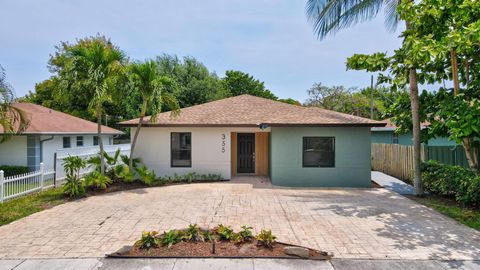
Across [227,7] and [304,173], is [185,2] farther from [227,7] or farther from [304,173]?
[304,173]

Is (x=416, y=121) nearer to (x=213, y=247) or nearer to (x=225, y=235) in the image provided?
(x=225, y=235)

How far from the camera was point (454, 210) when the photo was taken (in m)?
7.83

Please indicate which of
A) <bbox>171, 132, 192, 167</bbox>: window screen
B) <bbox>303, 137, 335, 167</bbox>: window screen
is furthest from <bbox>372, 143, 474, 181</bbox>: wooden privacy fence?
<bbox>171, 132, 192, 167</bbox>: window screen

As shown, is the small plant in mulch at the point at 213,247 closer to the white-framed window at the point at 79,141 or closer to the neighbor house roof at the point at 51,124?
the neighbor house roof at the point at 51,124

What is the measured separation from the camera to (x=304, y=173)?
11625 millimetres

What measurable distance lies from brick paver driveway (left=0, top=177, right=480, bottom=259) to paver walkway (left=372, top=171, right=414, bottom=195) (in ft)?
3.18

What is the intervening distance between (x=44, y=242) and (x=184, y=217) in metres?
2.94

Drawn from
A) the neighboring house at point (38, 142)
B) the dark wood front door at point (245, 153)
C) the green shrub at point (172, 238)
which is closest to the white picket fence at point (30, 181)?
the neighboring house at point (38, 142)

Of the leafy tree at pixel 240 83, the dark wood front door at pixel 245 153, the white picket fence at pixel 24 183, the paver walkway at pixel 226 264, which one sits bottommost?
the paver walkway at pixel 226 264

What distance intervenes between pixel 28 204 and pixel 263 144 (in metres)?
9.29

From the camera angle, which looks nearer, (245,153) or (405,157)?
(405,157)

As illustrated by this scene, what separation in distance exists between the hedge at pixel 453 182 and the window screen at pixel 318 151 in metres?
3.36

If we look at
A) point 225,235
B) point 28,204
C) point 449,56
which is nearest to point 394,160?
point 449,56

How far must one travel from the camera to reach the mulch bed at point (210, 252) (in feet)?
16.0
